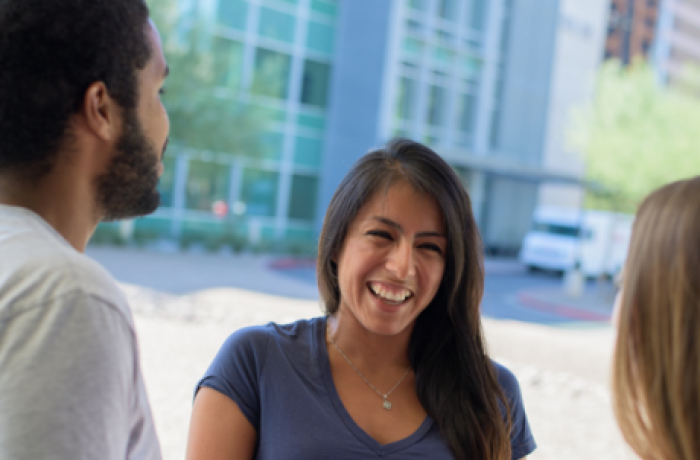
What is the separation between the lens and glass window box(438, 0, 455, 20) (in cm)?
2659

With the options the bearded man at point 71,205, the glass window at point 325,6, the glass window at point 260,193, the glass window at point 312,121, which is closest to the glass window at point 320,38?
the glass window at point 325,6

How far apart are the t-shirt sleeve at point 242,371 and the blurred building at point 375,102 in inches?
681

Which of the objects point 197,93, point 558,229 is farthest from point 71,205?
point 558,229

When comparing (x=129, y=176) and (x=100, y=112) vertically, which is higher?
(x=100, y=112)

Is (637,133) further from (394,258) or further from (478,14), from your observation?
(394,258)

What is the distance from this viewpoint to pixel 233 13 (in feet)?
69.0

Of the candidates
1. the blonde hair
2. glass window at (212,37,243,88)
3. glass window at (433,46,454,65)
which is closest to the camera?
the blonde hair

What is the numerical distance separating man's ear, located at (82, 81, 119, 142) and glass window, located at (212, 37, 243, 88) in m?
17.6

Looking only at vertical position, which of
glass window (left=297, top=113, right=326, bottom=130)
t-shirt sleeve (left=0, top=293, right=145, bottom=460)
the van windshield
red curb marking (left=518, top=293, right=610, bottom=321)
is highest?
glass window (left=297, top=113, right=326, bottom=130)

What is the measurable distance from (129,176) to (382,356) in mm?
1251

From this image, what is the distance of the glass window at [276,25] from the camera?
2181cm

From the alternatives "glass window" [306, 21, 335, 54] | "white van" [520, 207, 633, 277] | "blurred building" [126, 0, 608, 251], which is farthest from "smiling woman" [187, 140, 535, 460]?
"white van" [520, 207, 633, 277]

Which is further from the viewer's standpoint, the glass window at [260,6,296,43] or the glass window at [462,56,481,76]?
the glass window at [462,56,481,76]

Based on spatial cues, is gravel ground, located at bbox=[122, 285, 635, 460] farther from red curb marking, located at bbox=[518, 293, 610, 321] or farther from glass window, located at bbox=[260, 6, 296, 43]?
glass window, located at bbox=[260, 6, 296, 43]
